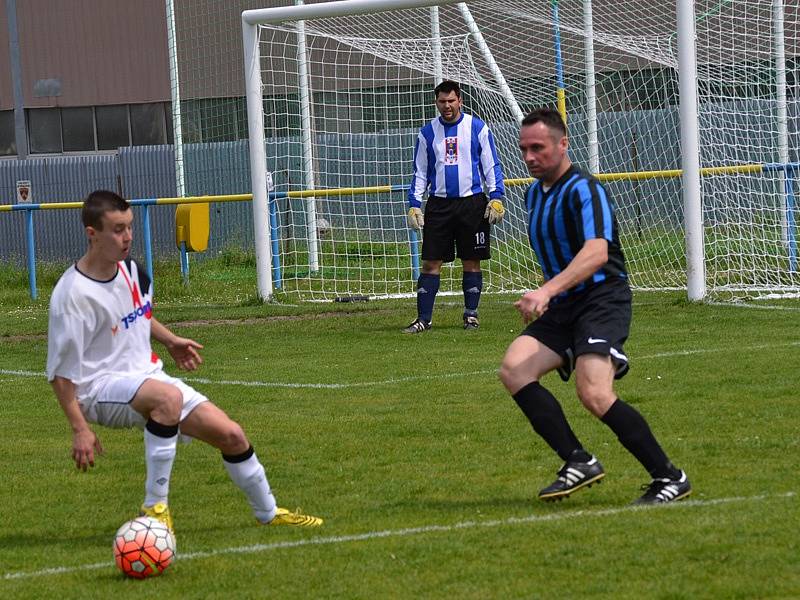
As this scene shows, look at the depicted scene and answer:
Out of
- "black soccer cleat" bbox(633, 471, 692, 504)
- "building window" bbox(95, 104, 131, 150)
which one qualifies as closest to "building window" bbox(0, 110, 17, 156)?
"building window" bbox(95, 104, 131, 150)

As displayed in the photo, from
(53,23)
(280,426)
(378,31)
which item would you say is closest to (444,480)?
(280,426)

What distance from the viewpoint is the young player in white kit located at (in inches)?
234

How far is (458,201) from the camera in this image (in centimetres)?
1339

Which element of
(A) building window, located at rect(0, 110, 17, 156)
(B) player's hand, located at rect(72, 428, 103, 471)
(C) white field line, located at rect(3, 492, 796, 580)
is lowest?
(C) white field line, located at rect(3, 492, 796, 580)

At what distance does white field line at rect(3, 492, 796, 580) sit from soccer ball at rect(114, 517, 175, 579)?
0.71 ft

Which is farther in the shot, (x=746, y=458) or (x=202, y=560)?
(x=746, y=458)

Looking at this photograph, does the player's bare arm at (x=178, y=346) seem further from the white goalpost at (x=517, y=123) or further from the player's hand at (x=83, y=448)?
the white goalpost at (x=517, y=123)

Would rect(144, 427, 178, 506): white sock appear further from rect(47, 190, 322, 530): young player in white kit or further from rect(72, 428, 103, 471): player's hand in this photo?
rect(72, 428, 103, 471): player's hand

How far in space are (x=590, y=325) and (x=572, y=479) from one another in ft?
2.24

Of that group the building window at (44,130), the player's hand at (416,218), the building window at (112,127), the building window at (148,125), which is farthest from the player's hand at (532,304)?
the building window at (44,130)

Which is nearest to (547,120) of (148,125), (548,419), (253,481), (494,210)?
(548,419)

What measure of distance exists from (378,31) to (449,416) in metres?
10.00

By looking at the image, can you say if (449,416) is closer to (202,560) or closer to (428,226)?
(202,560)

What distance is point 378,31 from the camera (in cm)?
1802
